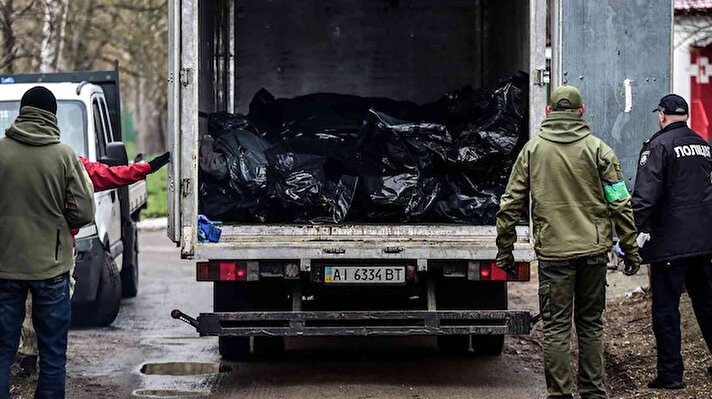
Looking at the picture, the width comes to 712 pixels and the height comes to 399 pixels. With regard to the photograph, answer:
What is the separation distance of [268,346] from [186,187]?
1.89 metres

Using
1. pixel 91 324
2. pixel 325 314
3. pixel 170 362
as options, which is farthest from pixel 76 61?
pixel 325 314

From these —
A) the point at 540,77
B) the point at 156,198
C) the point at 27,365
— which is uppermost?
the point at 540,77

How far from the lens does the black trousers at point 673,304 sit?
675 cm

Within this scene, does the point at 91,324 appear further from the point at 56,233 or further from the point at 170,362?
the point at 56,233

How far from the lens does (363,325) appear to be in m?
7.13

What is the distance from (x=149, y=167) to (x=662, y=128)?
324 cm

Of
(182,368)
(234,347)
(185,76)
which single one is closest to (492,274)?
(234,347)

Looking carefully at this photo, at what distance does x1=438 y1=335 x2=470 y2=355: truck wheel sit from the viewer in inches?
337

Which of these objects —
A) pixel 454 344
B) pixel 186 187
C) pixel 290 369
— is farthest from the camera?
pixel 454 344

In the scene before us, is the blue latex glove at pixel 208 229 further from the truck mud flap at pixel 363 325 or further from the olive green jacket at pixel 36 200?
the olive green jacket at pixel 36 200

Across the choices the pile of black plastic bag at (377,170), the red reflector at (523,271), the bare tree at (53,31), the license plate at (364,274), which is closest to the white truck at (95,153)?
the pile of black plastic bag at (377,170)

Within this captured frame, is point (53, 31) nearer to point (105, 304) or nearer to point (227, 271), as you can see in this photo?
point (105, 304)

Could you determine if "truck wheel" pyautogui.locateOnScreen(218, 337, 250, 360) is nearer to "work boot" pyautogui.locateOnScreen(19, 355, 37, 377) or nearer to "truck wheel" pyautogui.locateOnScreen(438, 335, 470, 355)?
"work boot" pyautogui.locateOnScreen(19, 355, 37, 377)

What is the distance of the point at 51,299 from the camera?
579 centimetres
